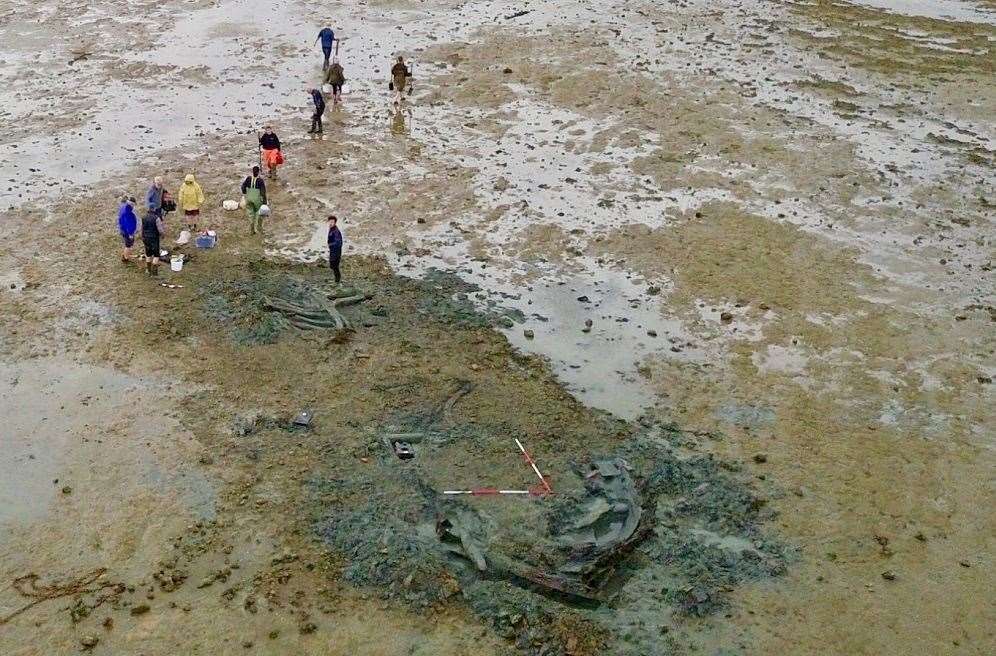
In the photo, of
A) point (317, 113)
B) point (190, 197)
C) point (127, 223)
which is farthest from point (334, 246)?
point (317, 113)

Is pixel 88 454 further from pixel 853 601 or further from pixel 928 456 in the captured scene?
pixel 928 456

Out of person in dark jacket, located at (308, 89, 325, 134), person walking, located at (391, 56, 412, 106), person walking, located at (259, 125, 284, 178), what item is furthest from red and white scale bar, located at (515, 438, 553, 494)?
person walking, located at (391, 56, 412, 106)

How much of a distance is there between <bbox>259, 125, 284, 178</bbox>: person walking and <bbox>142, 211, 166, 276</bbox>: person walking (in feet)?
12.9

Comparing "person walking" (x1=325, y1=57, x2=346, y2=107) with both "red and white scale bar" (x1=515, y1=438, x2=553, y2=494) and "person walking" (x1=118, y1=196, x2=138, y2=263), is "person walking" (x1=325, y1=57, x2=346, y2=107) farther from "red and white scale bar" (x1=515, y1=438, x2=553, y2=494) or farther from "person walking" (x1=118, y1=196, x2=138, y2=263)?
"red and white scale bar" (x1=515, y1=438, x2=553, y2=494)

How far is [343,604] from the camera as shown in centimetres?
1018

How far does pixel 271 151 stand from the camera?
65.7 ft

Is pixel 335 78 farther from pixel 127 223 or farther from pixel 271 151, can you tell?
pixel 127 223

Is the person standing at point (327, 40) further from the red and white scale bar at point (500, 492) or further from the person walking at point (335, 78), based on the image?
the red and white scale bar at point (500, 492)

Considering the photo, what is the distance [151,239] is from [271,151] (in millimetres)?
4424

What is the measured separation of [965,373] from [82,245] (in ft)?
54.3

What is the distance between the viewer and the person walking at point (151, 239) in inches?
643

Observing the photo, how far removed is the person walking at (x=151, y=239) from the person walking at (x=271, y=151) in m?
3.92

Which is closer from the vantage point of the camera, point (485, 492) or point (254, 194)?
point (485, 492)

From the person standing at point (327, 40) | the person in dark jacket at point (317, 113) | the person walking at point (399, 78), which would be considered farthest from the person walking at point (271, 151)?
the person standing at point (327, 40)
